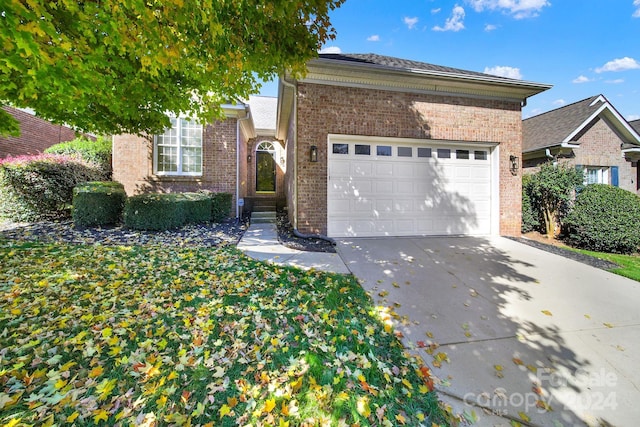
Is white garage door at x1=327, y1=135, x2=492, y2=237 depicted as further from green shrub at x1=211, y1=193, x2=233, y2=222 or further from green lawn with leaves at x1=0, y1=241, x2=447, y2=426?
green shrub at x1=211, y1=193, x2=233, y2=222

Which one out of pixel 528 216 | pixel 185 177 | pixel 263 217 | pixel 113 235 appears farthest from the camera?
pixel 263 217

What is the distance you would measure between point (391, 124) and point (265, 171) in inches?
352

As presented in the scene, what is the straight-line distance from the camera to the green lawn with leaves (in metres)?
1.90

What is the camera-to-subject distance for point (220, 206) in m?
→ 8.78

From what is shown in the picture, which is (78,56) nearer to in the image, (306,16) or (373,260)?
(306,16)

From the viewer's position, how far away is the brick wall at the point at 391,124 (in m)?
6.50

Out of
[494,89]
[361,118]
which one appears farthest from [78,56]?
[494,89]

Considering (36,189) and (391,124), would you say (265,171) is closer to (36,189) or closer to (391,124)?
(36,189)

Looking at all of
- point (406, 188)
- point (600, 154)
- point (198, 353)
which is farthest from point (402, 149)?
point (600, 154)

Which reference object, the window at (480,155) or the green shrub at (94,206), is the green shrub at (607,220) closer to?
the window at (480,155)

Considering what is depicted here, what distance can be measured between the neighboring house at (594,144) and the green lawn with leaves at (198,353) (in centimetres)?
1248

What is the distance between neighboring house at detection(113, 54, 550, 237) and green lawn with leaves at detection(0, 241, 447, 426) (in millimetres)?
3122

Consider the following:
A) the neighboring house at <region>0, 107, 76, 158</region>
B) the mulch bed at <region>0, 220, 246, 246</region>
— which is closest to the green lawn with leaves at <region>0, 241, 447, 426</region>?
the mulch bed at <region>0, 220, 246, 246</region>

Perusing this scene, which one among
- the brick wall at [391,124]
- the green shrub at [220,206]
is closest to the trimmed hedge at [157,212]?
the green shrub at [220,206]
